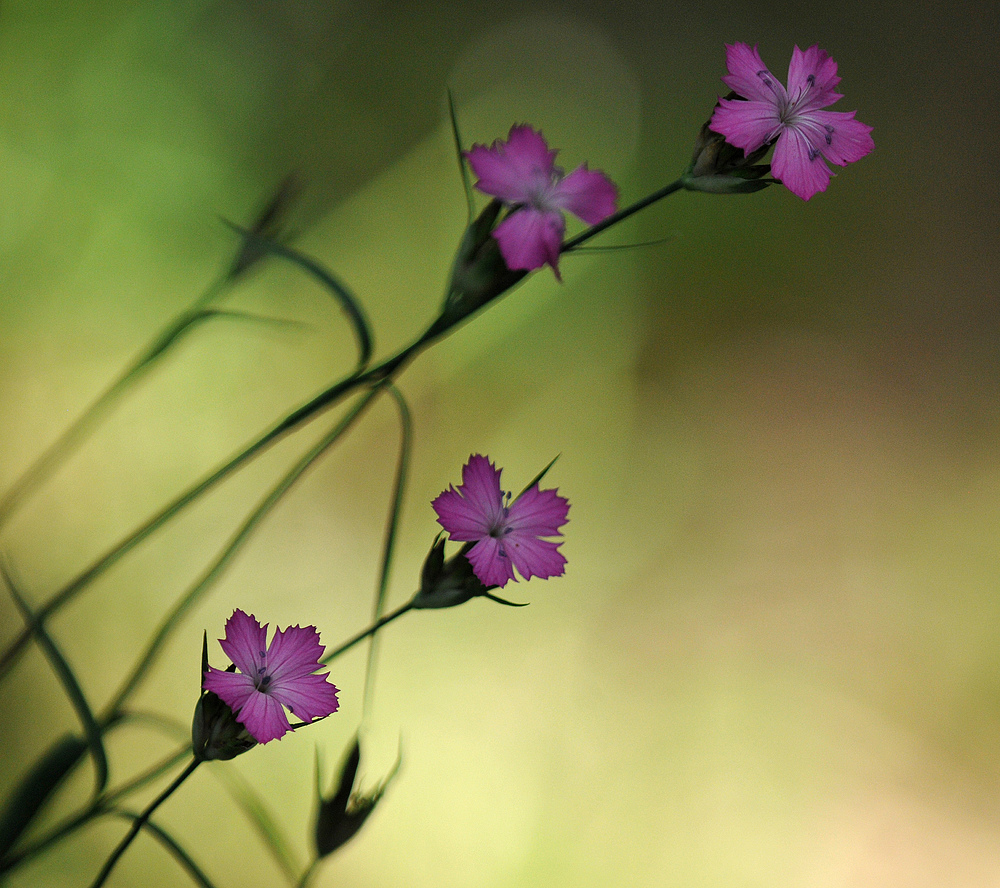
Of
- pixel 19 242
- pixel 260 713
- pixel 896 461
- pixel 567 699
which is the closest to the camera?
pixel 260 713

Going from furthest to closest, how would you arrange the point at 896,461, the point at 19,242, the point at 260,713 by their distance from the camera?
1. the point at 896,461
2. the point at 19,242
3. the point at 260,713

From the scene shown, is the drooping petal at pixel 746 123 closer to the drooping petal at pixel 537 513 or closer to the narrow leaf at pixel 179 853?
the drooping petal at pixel 537 513

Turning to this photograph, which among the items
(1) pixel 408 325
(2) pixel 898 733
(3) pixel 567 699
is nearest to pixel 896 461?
(2) pixel 898 733

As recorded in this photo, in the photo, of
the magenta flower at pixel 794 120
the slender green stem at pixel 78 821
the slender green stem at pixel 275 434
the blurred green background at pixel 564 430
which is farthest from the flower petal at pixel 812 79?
the blurred green background at pixel 564 430

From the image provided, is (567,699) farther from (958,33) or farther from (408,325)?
(958,33)

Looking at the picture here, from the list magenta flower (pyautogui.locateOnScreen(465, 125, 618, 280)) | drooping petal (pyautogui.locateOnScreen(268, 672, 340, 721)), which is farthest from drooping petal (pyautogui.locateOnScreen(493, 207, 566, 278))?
drooping petal (pyautogui.locateOnScreen(268, 672, 340, 721))

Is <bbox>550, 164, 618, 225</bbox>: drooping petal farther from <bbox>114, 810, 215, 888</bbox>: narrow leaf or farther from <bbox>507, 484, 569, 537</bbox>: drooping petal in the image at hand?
<bbox>114, 810, 215, 888</bbox>: narrow leaf
